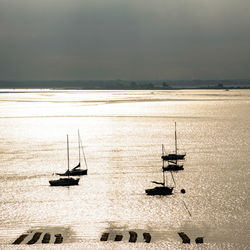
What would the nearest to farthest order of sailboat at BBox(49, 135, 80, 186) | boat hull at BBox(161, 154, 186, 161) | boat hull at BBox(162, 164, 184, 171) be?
sailboat at BBox(49, 135, 80, 186) < boat hull at BBox(162, 164, 184, 171) < boat hull at BBox(161, 154, 186, 161)

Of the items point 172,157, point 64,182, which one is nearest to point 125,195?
point 64,182

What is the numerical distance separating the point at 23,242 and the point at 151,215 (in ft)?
44.1

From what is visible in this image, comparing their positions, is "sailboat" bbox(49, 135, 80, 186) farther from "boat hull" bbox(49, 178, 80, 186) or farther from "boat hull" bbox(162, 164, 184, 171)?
"boat hull" bbox(162, 164, 184, 171)

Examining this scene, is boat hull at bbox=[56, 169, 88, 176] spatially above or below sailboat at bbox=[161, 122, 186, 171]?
above

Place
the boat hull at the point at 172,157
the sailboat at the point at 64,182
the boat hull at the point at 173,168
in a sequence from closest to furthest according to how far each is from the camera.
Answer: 1. the sailboat at the point at 64,182
2. the boat hull at the point at 173,168
3. the boat hull at the point at 172,157

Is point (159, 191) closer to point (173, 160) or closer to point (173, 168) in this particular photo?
point (173, 168)

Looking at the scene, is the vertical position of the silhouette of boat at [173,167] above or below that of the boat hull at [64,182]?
below

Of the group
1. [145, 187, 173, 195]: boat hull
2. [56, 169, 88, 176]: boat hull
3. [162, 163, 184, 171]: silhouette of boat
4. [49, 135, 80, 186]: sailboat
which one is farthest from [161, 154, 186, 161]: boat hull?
[145, 187, 173, 195]: boat hull

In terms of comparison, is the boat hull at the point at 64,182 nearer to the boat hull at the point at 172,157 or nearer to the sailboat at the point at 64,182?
the sailboat at the point at 64,182

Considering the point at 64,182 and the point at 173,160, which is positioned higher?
the point at 64,182

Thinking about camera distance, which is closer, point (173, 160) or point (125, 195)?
point (125, 195)

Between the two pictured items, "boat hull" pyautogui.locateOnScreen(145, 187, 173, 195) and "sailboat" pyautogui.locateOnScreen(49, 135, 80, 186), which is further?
"sailboat" pyautogui.locateOnScreen(49, 135, 80, 186)

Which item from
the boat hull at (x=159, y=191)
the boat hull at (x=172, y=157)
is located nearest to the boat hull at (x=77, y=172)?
the boat hull at (x=172, y=157)

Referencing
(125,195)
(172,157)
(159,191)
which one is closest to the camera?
(159,191)
